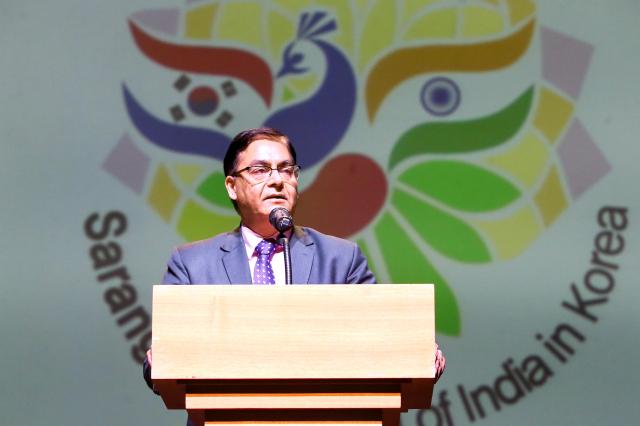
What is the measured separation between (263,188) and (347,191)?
1.35 metres

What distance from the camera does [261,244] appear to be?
3.79 metres

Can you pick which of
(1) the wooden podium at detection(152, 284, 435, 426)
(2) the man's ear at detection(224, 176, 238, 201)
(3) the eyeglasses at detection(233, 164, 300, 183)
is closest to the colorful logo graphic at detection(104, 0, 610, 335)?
(2) the man's ear at detection(224, 176, 238, 201)

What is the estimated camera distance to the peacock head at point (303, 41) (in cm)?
522

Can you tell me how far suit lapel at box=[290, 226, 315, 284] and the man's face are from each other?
0.08m

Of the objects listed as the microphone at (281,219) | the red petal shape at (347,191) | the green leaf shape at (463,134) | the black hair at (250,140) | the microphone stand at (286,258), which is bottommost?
the microphone stand at (286,258)

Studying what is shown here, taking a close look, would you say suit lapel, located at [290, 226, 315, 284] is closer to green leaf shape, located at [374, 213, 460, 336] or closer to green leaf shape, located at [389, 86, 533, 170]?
green leaf shape, located at [374, 213, 460, 336]

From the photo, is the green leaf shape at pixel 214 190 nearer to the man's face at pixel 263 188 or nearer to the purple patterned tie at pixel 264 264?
the man's face at pixel 263 188

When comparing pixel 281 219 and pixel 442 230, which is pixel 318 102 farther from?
pixel 281 219

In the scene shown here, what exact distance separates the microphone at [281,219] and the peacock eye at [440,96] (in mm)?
1749

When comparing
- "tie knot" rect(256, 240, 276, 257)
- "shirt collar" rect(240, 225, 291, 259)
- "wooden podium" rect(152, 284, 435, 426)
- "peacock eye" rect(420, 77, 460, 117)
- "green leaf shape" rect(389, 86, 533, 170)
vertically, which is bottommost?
"wooden podium" rect(152, 284, 435, 426)

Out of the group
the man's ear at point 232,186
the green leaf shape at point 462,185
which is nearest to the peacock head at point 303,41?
the green leaf shape at point 462,185

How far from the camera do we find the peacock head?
5.22 m

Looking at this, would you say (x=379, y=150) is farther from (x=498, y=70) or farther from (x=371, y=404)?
(x=371, y=404)

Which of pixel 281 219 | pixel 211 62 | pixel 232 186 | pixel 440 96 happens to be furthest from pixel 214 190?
pixel 281 219
